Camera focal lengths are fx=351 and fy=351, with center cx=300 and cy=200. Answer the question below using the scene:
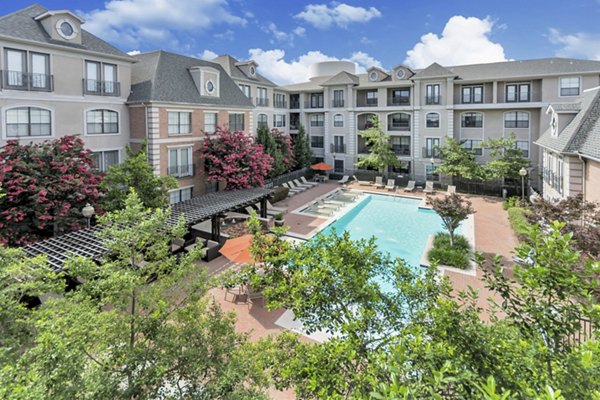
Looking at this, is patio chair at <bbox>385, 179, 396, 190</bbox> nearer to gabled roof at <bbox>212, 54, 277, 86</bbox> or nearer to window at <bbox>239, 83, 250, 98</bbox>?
gabled roof at <bbox>212, 54, 277, 86</bbox>

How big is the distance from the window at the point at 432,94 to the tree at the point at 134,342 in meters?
34.8

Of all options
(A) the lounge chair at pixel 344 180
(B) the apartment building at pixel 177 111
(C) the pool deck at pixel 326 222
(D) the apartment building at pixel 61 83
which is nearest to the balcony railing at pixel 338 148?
(A) the lounge chair at pixel 344 180

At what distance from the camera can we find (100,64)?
72.4 feet

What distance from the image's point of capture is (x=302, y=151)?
41062mm

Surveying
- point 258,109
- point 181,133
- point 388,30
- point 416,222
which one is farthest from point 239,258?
point 258,109

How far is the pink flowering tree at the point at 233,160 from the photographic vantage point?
25312 millimetres

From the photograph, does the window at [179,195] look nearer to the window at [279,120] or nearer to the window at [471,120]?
the window at [279,120]

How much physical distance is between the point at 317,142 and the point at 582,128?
95.2ft

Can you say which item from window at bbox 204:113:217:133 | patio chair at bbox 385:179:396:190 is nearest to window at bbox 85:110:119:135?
window at bbox 204:113:217:133

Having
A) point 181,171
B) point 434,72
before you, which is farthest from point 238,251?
point 434,72

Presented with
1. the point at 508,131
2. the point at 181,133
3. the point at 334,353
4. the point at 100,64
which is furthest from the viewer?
the point at 508,131

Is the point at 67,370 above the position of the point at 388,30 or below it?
below

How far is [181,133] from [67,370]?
22485 mm

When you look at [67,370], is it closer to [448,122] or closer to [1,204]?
[1,204]
